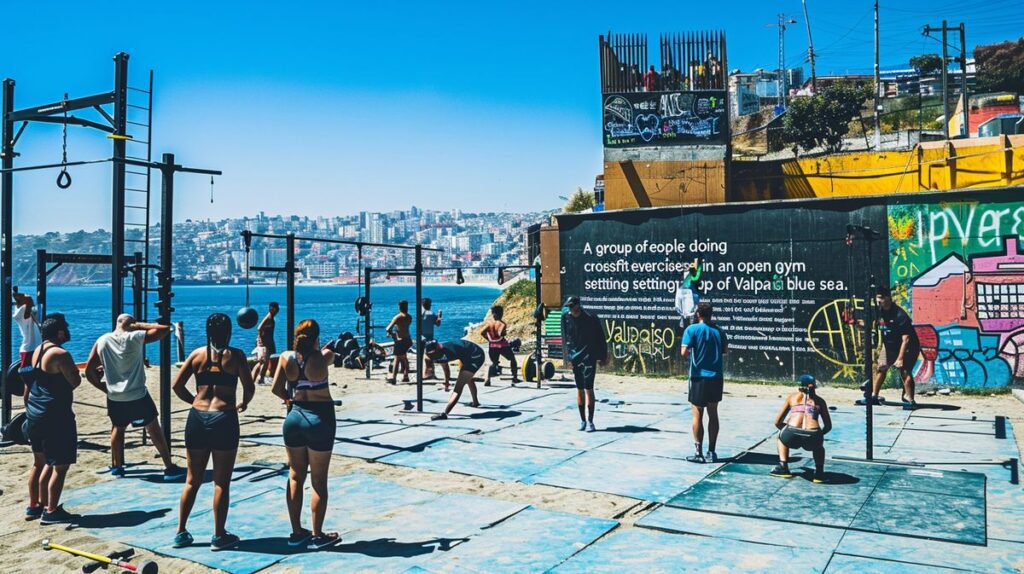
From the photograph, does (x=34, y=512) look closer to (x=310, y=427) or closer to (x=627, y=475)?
(x=310, y=427)

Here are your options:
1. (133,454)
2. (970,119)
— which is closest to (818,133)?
(970,119)

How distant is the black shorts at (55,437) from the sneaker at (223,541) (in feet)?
5.79

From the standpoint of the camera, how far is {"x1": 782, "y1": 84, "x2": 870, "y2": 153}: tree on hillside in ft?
144

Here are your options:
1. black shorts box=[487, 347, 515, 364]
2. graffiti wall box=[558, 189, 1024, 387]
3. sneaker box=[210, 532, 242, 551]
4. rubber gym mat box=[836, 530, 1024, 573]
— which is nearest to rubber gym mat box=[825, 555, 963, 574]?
rubber gym mat box=[836, 530, 1024, 573]

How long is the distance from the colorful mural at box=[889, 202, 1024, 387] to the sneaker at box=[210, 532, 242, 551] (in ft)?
42.4

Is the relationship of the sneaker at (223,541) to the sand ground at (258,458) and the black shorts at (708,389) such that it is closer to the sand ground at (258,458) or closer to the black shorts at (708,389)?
the sand ground at (258,458)

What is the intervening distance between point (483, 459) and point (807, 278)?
9.01 m

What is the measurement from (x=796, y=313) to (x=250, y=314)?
1149cm

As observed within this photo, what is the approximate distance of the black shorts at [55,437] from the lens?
6.92 m

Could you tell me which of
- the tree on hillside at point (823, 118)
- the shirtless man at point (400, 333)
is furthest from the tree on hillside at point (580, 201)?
the shirtless man at point (400, 333)

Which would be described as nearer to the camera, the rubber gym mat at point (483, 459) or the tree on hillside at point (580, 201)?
the rubber gym mat at point (483, 459)

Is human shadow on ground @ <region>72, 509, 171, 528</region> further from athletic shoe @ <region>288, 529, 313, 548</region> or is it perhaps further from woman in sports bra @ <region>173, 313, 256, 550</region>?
athletic shoe @ <region>288, 529, 313, 548</region>

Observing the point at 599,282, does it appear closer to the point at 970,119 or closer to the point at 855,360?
the point at 855,360

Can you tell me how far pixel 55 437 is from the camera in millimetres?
6926
